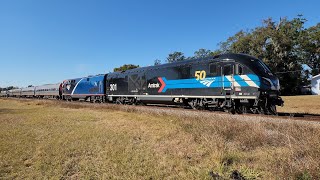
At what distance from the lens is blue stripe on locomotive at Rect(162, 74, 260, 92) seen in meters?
14.8

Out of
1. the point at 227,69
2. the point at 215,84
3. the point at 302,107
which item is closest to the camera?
the point at 227,69

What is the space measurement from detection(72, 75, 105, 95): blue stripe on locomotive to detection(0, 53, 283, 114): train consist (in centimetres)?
248

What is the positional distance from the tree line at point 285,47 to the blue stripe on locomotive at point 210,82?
3482cm

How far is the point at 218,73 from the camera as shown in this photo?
54.7ft

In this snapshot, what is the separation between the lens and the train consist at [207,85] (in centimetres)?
1492

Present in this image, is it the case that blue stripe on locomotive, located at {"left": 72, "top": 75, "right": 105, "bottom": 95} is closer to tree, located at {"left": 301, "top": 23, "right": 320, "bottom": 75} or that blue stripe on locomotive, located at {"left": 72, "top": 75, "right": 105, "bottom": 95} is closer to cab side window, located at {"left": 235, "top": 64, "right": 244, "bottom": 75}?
→ cab side window, located at {"left": 235, "top": 64, "right": 244, "bottom": 75}

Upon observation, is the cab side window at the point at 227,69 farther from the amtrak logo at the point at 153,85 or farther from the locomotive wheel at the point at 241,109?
the amtrak logo at the point at 153,85

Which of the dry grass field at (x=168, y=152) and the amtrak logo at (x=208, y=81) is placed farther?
the amtrak logo at (x=208, y=81)

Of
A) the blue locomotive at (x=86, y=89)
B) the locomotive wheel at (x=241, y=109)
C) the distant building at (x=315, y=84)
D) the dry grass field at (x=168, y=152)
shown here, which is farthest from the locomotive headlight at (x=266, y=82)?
the distant building at (x=315, y=84)

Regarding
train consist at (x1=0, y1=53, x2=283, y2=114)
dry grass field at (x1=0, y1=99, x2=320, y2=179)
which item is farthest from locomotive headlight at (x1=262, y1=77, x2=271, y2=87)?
dry grass field at (x1=0, y1=99, x2=320, y2=179)

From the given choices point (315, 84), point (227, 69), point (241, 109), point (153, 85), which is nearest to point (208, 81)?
point (227, 69)

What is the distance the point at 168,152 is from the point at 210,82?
374 inches

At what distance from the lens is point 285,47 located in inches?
2219

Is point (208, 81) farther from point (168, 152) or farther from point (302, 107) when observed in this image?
A: point (302, 107)
